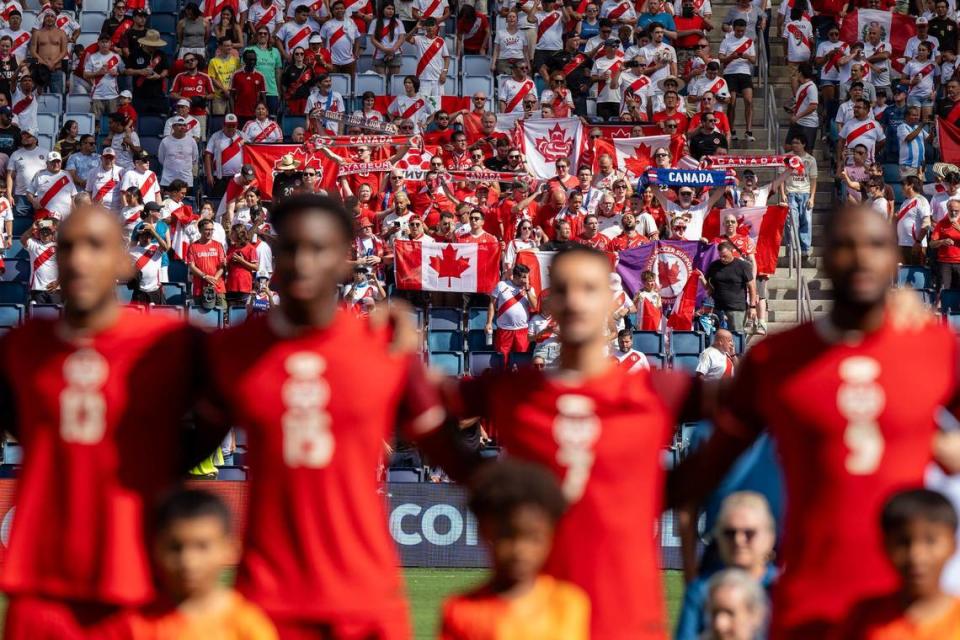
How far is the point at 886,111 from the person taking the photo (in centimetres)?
2355

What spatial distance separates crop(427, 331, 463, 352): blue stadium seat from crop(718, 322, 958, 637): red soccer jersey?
14514mm

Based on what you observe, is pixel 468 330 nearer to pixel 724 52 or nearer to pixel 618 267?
pixel 618 267

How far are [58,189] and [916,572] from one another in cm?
1805

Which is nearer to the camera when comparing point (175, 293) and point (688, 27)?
point (175, 293)

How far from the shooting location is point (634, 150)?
Result: 74.5 ft

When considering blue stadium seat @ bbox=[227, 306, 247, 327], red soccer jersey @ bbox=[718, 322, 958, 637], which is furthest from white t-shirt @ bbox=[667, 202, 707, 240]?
red soccer jersey @ bbox=[718, 322, 958, 637]

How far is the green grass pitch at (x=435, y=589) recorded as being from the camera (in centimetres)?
1198

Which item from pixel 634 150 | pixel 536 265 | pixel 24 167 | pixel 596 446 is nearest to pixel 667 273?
pixel 536 265

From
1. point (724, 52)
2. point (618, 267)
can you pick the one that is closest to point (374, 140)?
point (618, 267)

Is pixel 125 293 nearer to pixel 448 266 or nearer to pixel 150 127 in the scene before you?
pixel 448 266

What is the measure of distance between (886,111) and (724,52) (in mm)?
2500

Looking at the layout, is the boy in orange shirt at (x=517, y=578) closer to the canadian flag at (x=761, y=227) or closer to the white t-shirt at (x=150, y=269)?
the white t-shirt at (x=150, y=269)

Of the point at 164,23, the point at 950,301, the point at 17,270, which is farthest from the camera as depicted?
the point at 164,23

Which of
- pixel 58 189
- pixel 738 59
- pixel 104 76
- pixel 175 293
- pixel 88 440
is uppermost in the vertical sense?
pixel 738 59
